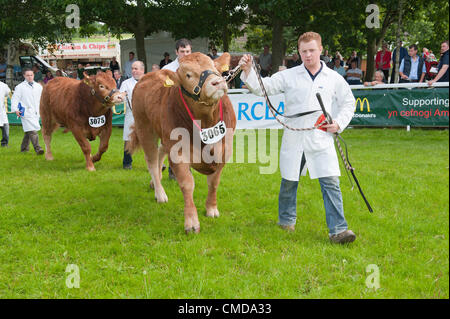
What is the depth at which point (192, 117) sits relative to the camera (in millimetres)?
4641

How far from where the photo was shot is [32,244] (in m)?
4.55

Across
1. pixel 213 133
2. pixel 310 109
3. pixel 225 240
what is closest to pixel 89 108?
pixel 213 133

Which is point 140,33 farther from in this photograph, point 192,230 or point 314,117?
point 314,117

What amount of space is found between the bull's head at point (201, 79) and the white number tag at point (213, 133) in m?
0.34

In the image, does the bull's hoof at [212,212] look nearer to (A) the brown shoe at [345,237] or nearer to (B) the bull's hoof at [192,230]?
(B) the bull's hoof at [192,230]

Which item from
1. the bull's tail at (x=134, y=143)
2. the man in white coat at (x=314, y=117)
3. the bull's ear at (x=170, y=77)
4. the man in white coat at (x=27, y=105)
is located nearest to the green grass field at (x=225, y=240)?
the man in white coat at (x=314, y=117)

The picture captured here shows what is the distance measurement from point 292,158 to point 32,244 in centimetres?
294

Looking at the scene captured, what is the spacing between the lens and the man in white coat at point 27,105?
10.6 metres

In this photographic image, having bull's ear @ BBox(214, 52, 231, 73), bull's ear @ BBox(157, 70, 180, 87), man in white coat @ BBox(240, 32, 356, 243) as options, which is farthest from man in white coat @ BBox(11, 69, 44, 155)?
man in white coat @ BBox(240, 32, 356, 243)

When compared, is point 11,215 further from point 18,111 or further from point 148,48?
point 148,48

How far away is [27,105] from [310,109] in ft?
29.4

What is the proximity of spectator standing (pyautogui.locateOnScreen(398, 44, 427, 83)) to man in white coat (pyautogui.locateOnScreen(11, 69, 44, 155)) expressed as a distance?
10.3 metres
